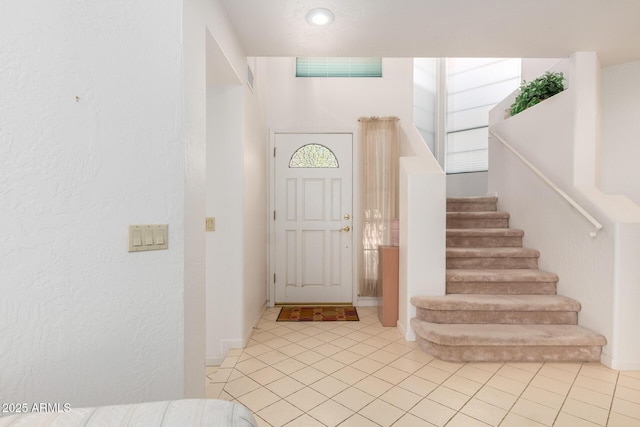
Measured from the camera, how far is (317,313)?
336 centimetres

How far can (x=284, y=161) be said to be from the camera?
3676 millimetres

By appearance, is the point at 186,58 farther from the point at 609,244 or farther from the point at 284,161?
the point at 609,244

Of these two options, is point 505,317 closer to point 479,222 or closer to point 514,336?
point 514,336

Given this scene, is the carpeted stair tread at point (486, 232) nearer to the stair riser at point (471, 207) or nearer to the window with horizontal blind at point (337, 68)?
the stair riser at point (471, 207)

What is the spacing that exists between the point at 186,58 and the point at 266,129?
239 centimetres

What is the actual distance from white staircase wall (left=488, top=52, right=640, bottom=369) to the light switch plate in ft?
9.63

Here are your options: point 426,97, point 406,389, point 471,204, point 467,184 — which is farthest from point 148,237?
point 426,97

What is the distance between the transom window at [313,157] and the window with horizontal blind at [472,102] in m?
2.53

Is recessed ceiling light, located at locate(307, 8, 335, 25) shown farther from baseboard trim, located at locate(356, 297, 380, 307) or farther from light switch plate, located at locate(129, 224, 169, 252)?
baseboard trim, located at locate(356, 297, 380, 307)

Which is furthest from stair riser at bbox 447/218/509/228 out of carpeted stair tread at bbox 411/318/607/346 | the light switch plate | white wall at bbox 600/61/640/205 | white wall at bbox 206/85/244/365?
the light switch plate

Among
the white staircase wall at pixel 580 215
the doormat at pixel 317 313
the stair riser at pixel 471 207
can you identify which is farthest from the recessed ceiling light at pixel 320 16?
the doormat at pixel 317 313

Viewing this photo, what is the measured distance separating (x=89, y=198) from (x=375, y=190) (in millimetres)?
3003

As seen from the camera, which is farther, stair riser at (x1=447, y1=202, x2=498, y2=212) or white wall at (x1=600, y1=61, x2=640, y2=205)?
stair riser at (x1=447, y1=202, x2=498, y2=212)

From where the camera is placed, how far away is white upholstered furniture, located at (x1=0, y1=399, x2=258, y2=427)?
0.59 metres
